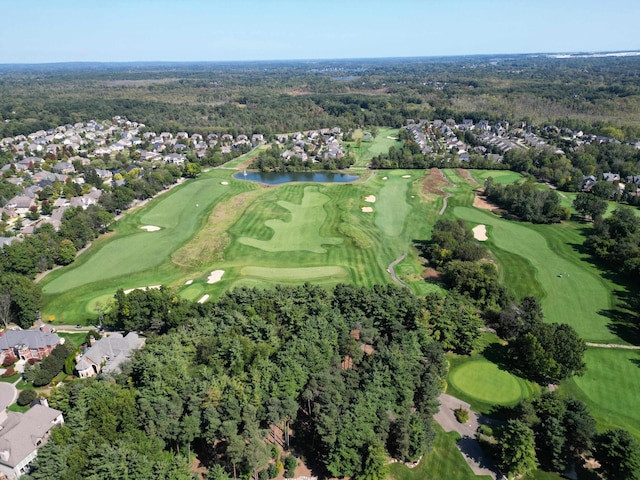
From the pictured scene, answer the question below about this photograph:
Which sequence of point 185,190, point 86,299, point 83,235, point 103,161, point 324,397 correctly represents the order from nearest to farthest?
point 324,397 < point 86,299 < point 83,235 < point 185,190 < point 103,161

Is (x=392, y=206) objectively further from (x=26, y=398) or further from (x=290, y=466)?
(x=26, y=398)

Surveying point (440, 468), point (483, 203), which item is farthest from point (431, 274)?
point (483, 203)

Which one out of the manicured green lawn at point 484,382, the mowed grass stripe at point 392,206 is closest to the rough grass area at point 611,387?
the manicured green lawn at point 484,382

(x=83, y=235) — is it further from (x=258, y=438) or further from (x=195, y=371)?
(x=258, y=438)

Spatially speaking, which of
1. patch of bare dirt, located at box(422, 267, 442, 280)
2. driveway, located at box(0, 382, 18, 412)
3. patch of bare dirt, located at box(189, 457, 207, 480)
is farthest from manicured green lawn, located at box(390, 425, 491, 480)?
driveway, located at box(0, 382, 18, 412)

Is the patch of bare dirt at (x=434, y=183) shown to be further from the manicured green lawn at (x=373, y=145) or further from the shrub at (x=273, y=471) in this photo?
the shrub at (x=273, y=471)

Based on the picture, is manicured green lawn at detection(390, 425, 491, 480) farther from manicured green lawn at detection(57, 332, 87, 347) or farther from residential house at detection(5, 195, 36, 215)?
residential house at detection(5, 195, 36, 215)

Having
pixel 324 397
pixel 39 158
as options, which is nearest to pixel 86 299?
pixel 324 397
